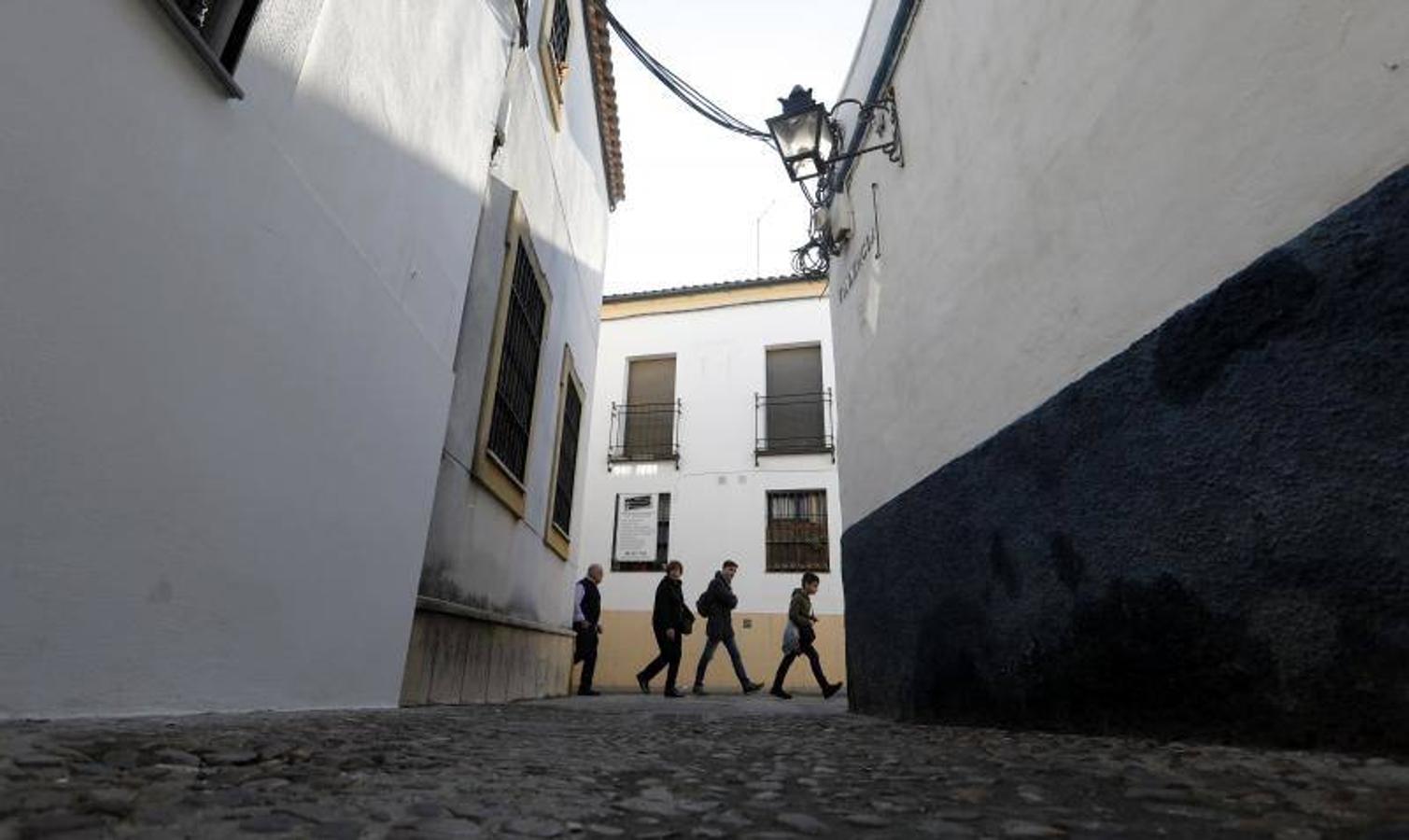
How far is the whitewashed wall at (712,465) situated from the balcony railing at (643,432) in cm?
14

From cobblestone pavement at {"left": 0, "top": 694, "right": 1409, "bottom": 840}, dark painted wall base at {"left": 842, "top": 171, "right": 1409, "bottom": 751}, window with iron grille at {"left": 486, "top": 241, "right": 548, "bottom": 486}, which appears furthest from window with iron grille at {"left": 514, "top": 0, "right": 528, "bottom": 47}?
cobblestone pavement at {"left": 0, "top": 694, "right": 1409, "bottom": 840}

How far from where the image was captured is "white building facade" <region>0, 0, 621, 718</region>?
1556mm

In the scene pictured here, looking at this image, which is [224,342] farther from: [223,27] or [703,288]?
[703,288]

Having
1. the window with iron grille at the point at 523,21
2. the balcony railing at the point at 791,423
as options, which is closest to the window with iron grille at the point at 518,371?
the window with iron grille at the point at 523,21

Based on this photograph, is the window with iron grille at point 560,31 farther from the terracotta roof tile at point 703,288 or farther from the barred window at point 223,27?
the terracotta roof tile at point 703,288

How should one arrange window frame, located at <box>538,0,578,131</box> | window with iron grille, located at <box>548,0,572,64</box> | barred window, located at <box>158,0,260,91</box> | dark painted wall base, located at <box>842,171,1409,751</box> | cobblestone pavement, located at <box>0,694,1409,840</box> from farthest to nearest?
window with iron grille, located at <box>548,0,572,64</box> → window frame, located at <box>538,0,578,131</box> → barred window, located at <box>158,0,260,91</box> → dark painted wall base, located at <box>842,171,1409,751</box> → cobblestone pavement, located at <box>0,694,1409,840</box>

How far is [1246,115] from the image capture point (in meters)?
1.84

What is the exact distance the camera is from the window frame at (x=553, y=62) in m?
5.75

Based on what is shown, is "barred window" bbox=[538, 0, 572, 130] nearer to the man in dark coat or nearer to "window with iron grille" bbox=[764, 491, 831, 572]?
the man in dark coat

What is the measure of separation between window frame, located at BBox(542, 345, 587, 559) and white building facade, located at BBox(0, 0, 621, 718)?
2.82 metres

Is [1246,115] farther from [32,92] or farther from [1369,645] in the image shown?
[32,92]

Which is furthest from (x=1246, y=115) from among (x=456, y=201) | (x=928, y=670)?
(x=456, y=201)

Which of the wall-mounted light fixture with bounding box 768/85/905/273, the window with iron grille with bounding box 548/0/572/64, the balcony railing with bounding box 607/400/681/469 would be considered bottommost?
the wall-mounted light fixture with bounding box 768/85/905/273

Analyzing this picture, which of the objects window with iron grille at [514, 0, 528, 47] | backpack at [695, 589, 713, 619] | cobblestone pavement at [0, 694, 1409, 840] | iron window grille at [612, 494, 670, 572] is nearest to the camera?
cobblestone pavement at [0, 694, 1409, 840]
